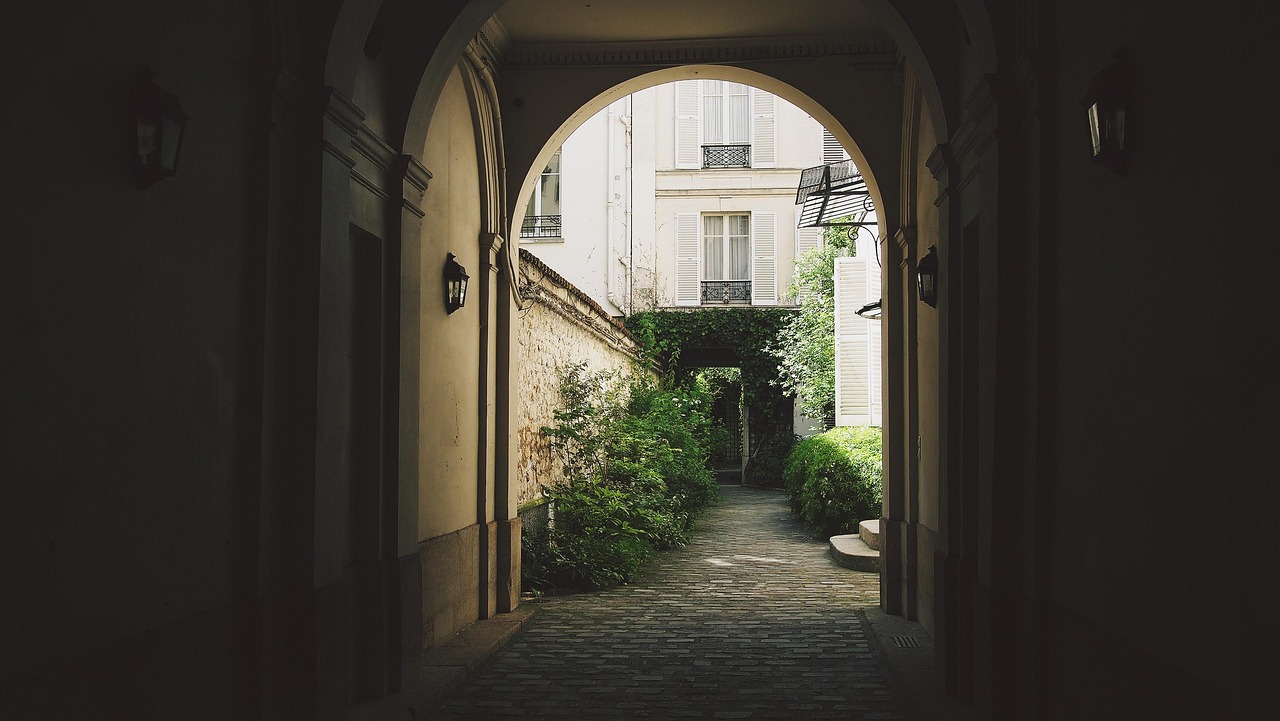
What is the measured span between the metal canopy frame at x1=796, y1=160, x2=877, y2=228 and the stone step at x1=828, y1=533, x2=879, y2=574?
12.4ft

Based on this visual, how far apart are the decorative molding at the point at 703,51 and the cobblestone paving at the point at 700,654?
4.76m

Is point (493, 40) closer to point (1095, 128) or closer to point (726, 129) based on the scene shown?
point (1095, 128)

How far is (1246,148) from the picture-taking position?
2.61 metres

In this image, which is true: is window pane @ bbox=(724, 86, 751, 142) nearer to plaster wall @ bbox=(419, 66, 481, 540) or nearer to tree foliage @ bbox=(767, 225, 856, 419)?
tree foliage @ bbox=(767, 225, 856, 419)

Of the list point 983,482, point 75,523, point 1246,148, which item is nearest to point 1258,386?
point 1246,148

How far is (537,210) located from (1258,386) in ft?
65.8

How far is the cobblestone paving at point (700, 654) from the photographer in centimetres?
564

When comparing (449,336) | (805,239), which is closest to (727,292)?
(805,239)

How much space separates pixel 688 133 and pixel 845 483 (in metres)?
12.4

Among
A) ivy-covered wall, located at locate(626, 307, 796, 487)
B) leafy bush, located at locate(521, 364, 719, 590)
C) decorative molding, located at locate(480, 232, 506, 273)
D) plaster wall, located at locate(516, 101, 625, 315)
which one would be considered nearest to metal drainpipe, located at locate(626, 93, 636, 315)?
ivy-covered wall, located at locate(626, 307, 796, 487)

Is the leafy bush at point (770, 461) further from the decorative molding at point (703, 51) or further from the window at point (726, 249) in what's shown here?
the decorative molding at point (703, 51)

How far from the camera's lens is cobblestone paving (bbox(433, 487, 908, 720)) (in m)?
5.64

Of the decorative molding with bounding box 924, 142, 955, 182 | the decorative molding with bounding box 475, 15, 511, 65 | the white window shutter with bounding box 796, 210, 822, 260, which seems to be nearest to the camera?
the decorative molding with bounding box 924, 142, 955, 182

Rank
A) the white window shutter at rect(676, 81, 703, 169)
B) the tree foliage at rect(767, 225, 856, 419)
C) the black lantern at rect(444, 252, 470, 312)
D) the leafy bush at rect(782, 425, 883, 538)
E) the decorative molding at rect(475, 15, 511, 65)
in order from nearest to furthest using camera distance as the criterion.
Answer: the black lantern at rect(444, 252, 470, 312)
the decorative molding at rect(475, 15, 511, 65)
the leafy bush at rect(782, 425, 883, 538)
the tree foliage at rect(767, 225, 856, 419)
the white window shutter at rect(676, 81, 703, 169)
